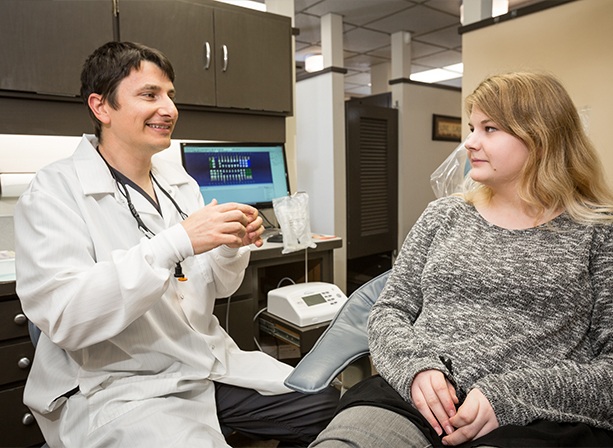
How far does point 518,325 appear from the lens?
3.68 ft

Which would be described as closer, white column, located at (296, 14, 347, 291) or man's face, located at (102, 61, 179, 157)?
man's face, located at (102, 61, 179, 157)

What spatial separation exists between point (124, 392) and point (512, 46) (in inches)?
107

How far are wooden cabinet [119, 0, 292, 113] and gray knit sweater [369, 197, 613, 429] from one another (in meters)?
1.63

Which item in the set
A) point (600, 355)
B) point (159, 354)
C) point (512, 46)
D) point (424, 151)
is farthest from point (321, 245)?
point (424, 151)

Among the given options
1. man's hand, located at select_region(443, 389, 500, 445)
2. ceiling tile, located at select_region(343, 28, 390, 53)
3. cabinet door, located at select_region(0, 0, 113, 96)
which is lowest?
man's hand, located at select_region(443, 389, 500, 445)

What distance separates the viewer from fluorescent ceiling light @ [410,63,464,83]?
6968mm

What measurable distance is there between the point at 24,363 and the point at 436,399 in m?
1.45

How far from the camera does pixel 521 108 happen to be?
46.7 inches

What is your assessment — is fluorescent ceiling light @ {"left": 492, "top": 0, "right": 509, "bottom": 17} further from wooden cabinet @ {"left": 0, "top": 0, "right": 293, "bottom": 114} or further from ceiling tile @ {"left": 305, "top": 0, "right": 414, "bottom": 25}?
wooden cabinet @ {"left": 0, "top": 0, "right": 293, "bottom": 114}

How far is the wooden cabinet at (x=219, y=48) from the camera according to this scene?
2174 millimetres

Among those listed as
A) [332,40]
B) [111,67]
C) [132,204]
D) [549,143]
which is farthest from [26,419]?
[332,40]

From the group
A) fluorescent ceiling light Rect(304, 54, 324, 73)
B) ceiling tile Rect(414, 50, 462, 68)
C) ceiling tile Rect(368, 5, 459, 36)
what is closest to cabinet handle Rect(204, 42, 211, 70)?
ceiling tile Rect(368, 5, 459, 36)

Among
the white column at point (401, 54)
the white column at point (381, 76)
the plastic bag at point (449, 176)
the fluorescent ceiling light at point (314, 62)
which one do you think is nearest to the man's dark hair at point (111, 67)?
the plastic bag at point (449, 176)

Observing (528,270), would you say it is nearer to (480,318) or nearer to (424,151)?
(480,318)
